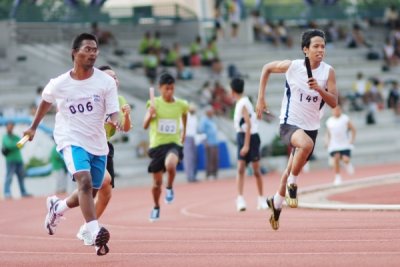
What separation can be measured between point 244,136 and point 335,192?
3.35 m

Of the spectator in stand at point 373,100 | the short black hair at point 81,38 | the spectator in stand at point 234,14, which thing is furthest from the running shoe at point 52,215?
the spectator in stand at point 234,14

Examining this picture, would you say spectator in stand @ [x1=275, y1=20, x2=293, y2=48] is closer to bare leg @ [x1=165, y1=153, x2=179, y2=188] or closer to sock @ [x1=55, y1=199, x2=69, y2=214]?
bare leg @ [x1=165, y1=153, x2=179, y2=188]

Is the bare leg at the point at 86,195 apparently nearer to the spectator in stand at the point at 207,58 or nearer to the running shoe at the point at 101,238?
the running shoe at the point at 101,238

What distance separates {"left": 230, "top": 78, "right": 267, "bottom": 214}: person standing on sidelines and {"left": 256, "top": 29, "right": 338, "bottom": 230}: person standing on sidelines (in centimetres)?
522

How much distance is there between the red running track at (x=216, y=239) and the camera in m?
11.7

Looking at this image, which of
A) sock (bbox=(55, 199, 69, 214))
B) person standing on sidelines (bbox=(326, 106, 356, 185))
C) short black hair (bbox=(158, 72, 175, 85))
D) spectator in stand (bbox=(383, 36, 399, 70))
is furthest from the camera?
spectator in stand (bbox=(383, 36, 399, 70))

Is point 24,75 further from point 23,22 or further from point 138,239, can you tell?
point 138,239

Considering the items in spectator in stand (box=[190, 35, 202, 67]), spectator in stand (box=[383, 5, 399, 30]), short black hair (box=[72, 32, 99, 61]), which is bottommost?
spectator in stand (box=[190, 35, 202, 67])

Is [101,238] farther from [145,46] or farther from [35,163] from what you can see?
[145,46]

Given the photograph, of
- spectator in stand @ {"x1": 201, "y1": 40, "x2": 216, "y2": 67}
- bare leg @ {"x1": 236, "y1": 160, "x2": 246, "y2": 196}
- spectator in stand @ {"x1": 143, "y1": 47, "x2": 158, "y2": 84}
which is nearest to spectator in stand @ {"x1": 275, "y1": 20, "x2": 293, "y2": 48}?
spectator in stand @ {"x1": 201, "y1": 40, "x2": 216, "y2": 67}

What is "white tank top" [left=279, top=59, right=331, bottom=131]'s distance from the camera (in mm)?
14867

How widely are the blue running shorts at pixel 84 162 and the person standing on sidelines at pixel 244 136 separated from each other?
7.72 m

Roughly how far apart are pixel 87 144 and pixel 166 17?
32.8 m

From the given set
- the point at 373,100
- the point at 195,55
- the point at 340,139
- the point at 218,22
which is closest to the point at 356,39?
the point at 218,22
